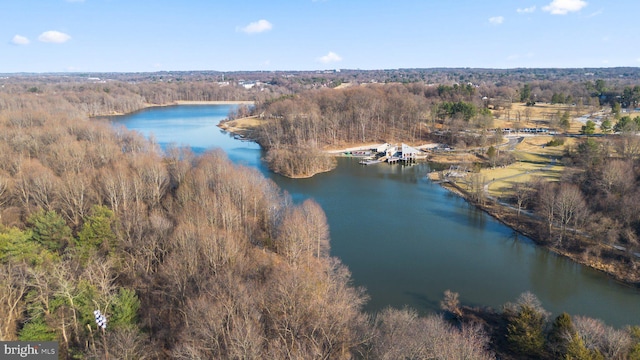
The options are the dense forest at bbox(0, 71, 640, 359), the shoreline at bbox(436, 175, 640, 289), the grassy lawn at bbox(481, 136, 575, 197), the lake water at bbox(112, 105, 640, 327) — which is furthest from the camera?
the grassy lawn at bbox(481, 136, 575, 197)

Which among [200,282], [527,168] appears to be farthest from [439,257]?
[527,168]

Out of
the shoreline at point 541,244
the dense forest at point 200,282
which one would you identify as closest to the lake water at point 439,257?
the shoreline at point 541,244

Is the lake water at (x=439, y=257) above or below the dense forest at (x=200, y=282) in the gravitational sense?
below

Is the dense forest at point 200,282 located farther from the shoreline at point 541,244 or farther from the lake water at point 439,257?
the shoreline at point 541,244

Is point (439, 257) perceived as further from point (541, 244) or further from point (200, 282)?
point (200, 282)

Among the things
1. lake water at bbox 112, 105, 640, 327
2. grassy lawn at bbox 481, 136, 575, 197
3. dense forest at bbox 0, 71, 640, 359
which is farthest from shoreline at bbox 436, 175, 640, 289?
dense forest at bbox 0, 71, 640, 359

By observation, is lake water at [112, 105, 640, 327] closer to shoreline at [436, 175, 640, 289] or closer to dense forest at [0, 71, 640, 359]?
shoreline at [436, 175, 640, 289]

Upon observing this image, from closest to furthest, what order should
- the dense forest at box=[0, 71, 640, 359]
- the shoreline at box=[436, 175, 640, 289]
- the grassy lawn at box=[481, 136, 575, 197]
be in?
1. the dense forest at box=[0, 71, 640, 359]
2. the shoreline at box=[436, 175, 640, 289]
3. the grassy lawn at box=[481, 136, 575, 197]

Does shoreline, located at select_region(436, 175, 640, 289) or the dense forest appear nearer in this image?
the dense forest
